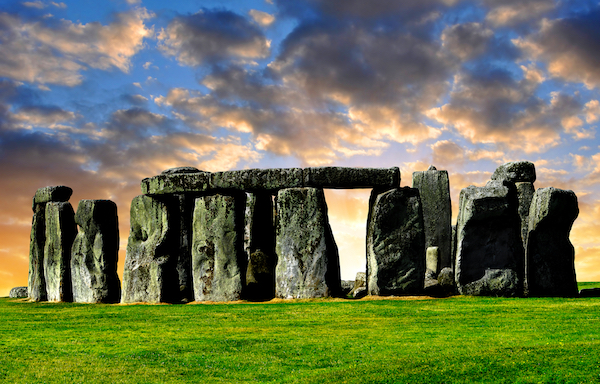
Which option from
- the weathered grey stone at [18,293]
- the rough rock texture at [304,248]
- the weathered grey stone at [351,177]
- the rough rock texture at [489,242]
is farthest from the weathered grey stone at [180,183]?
the weathered grey stone at [18,293]

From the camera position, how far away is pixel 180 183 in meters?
16.1

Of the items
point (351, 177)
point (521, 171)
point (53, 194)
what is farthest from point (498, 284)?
point (53, 194)

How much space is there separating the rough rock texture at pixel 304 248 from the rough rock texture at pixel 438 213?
19.2ft

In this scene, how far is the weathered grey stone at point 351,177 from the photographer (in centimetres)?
1513

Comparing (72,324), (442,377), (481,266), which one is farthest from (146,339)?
(481,266)

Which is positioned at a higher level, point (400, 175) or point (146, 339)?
point (400, 175)

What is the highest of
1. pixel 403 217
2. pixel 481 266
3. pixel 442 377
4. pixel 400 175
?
pixel 400 175

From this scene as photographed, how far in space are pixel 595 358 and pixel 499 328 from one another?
2.49 meters

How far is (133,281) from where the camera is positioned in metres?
16.2

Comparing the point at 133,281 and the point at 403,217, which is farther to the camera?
the point at 133,281

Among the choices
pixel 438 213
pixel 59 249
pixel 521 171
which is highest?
pixel 521 171

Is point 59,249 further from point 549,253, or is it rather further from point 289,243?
point 549,253

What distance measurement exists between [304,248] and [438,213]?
6.73 metres

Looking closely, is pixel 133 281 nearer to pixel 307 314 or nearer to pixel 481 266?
pixel 307 314
